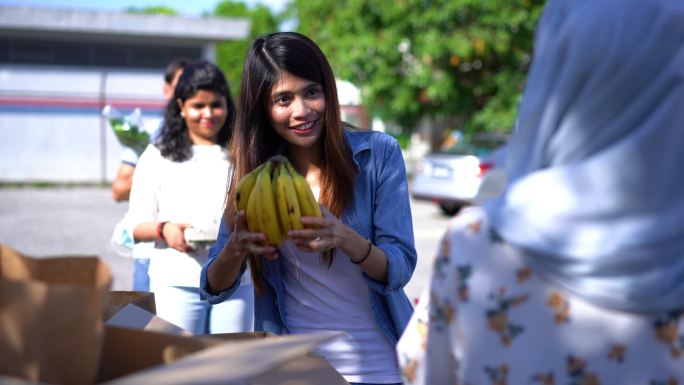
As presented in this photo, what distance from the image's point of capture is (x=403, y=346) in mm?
1678

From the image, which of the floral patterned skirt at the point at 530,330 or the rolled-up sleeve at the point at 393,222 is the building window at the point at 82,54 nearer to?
the rolled-up sleeve at the point at 393,222

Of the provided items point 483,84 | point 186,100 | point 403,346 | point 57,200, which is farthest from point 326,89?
point 483,84

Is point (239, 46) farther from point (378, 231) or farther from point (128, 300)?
point (128, 300)

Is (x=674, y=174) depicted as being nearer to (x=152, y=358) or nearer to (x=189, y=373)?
(x=189, y=373)

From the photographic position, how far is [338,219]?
8.14 feet

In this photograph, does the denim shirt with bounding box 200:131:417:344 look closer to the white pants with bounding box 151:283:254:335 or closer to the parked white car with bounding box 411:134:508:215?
the white pants with bounding box 151:283:254:335

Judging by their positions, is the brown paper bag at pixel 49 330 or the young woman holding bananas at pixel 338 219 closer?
the brown paper bag at pixel 49 330

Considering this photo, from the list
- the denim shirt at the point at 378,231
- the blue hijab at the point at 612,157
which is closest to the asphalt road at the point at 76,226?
the denim shirt at the point at 378,231

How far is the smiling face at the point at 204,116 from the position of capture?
4.13m

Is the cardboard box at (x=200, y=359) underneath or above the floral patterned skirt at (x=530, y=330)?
underneath

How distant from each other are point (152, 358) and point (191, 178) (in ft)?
7.59

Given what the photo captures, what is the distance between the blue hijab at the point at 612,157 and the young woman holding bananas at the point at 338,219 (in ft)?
3.47

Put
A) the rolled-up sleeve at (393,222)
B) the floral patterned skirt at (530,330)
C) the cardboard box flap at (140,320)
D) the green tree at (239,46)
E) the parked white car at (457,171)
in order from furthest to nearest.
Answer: the green tree at (239,46)
the parked white car at (457,171)
the rolled-up sleeve at (393,222)
the cardboard box flap at (140,320)
the floral patterned skirt at (530,330)

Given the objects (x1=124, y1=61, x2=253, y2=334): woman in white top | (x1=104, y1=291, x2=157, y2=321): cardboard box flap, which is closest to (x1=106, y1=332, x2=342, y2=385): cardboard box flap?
(x1=104, y1=291, x2=157, y2=321): cardboard box flap
